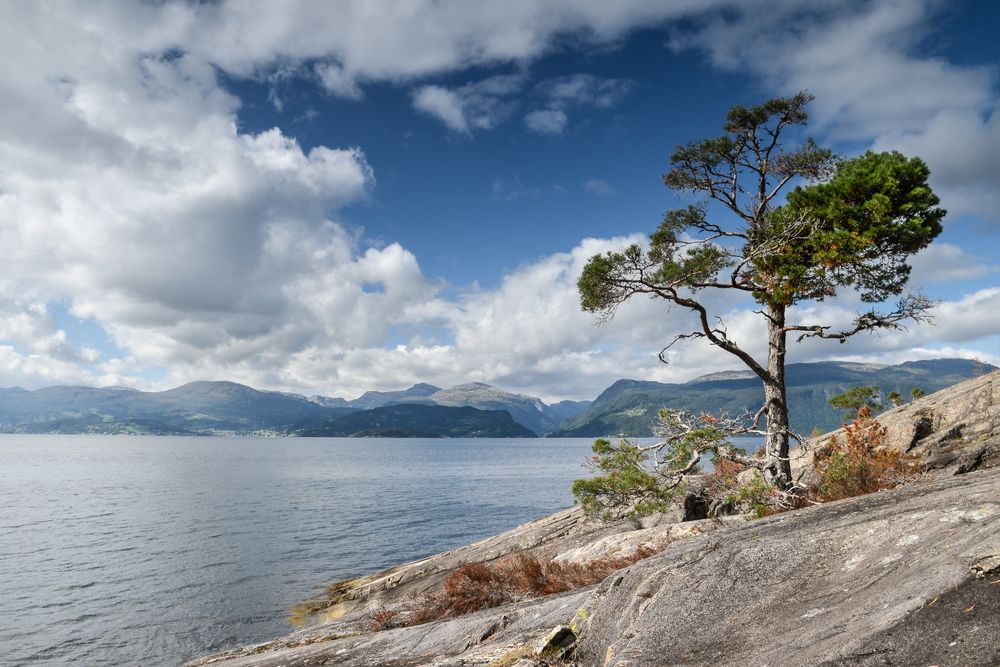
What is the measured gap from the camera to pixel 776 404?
1875 cm

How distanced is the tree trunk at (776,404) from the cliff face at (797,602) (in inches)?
305

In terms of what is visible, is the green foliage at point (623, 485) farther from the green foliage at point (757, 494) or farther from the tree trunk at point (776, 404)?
the tree trunk at point (776, 404)

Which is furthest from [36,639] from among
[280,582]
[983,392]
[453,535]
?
[983,392]

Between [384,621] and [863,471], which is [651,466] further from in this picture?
[384,621]

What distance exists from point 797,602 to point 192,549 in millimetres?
53252

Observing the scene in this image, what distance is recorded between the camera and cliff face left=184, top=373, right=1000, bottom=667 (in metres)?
5.46

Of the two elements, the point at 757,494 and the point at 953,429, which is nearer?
the point at 757,494

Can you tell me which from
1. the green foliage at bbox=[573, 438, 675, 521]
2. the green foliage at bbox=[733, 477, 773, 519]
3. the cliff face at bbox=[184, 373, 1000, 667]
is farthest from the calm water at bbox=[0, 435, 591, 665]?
the cliff face at bbox=[184, 373, 1000, 667]

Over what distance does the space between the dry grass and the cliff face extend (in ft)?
10.3

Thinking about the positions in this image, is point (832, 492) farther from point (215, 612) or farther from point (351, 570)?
point (351, 570)

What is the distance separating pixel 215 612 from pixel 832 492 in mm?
33376

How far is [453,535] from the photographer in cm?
5366

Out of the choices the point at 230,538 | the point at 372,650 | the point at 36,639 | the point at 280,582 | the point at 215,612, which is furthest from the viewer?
the point at 230,538

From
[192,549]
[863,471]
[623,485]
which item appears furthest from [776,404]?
[192,549]
